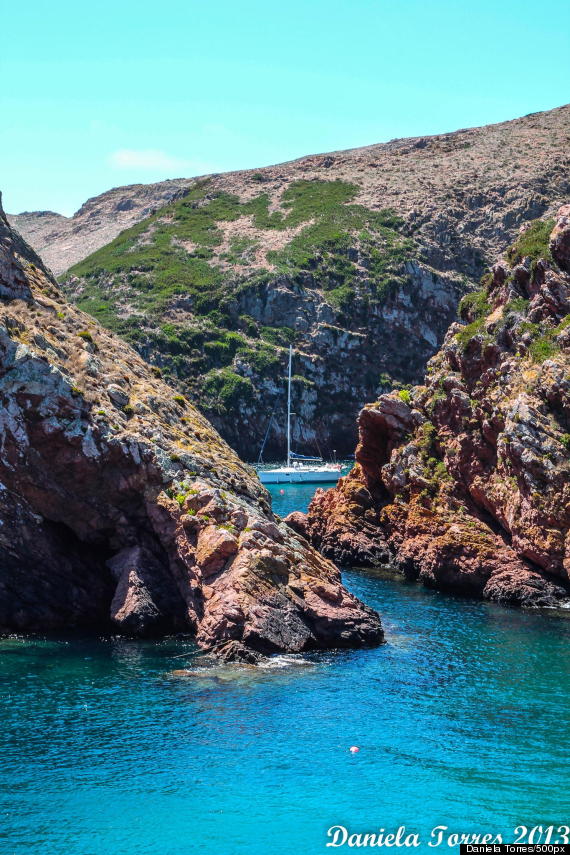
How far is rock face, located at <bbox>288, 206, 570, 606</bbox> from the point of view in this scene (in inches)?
2408

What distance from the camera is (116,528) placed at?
175ft

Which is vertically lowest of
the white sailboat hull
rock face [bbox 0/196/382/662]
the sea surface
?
the white sailboat hull

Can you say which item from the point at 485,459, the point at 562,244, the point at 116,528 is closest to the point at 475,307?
the point at 562,244

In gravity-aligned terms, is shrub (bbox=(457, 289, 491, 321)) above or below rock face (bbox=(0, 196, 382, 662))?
above

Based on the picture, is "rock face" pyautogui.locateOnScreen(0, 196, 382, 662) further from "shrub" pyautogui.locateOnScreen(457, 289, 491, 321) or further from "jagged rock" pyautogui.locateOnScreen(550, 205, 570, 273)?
"shrub" pyautogui.locateOnScreen(457, 289, 491, 321)

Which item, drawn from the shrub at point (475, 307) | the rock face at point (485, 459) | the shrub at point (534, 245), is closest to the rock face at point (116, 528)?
the rock face at point (485, 459)

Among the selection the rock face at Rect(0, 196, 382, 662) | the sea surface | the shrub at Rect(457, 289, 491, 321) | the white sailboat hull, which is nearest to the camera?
the sea surface

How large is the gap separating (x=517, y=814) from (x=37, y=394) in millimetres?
33649

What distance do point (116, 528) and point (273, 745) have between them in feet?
67.9

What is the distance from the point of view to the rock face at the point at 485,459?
6116cm

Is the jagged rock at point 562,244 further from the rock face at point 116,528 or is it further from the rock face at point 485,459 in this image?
the rock face at point 116,528

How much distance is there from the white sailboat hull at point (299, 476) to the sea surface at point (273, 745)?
334 ft

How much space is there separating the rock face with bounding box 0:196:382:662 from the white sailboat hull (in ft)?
317

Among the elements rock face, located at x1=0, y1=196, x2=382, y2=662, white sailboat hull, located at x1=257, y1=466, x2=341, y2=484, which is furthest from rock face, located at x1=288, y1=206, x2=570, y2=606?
white sailboat hull, located at x1=257, y1=466, x2=341, y2=484
